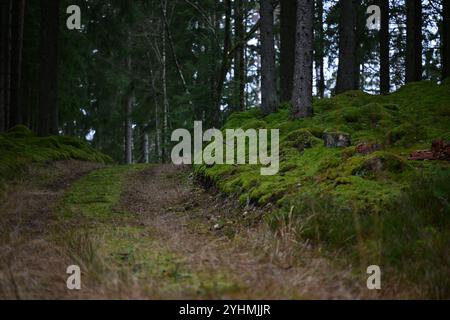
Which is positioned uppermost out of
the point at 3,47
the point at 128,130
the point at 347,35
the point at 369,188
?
the point at 3,47

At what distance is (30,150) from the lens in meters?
13.3

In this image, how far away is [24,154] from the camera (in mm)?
12516

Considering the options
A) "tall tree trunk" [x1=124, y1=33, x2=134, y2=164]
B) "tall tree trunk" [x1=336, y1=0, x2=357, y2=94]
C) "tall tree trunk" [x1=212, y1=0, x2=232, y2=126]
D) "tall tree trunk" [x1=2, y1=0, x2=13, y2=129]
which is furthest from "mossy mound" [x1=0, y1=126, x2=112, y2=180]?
Result: "tall tree trunk" [x1=336, y1=0, x2=357, y2=94]

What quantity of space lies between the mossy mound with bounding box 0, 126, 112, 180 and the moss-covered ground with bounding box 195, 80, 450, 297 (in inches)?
199

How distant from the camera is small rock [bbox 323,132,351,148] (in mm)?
8305

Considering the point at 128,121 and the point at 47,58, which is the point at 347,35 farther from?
the point at 128,121

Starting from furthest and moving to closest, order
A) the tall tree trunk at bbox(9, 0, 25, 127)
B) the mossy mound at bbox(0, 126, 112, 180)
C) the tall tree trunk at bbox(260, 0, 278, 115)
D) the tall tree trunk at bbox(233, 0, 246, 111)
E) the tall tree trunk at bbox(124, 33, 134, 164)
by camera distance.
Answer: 1. the tall tree trunk at bbox(124, 33, 134, 164)
2. the tall tree trunk at bbox(233, 0, 246, 111)
3. the tall tree trunk at bbox(9, 0, 25, 127)
4. the tall tree trunk at bbox(260, 0, 278, 115)
5. the mossy mound at bbox(0, 126, 112, 180)

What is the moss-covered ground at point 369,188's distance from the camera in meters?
4.23

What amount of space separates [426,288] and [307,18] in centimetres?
763

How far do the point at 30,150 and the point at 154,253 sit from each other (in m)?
10.1

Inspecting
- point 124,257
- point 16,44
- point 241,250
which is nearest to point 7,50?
point 16,44

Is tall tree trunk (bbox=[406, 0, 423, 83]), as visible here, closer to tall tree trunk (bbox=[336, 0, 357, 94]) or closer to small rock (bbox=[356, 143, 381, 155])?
tall tree trunk (bbox=[336, 0, 357, 94])

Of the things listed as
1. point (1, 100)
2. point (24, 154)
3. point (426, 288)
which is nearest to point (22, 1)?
point (1, 100)

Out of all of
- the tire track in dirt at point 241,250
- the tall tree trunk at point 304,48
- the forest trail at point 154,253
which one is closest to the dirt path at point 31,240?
the forest trail at point 154,253
